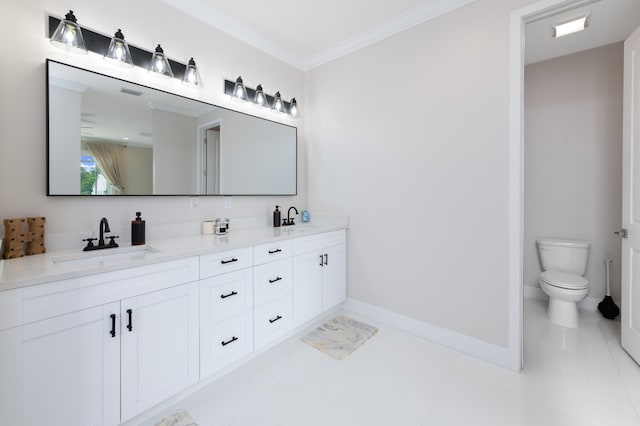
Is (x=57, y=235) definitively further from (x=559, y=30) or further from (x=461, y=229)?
(x=559, y=30)

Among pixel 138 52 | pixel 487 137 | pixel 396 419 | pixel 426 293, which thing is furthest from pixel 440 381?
pixel 138 52

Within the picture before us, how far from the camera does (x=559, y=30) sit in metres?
2.37

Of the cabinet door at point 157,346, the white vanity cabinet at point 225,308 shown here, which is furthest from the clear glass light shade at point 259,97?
the cabinet door at point 157,346

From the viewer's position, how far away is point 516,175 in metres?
1.86

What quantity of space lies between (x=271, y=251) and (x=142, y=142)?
4.00ft

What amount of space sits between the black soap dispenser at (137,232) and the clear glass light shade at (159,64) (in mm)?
1033

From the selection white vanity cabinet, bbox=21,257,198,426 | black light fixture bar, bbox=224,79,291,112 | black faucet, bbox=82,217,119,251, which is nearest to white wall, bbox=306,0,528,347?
black light fixture bar, bbox=224,79,291,112

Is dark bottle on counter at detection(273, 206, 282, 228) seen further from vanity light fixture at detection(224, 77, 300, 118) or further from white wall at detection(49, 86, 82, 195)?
white wall at detection(49, 86, 82, 195)

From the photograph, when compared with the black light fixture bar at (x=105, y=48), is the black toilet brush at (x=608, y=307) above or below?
below

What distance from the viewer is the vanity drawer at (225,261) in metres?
1.67

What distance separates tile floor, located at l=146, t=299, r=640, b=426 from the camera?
149 centimetres

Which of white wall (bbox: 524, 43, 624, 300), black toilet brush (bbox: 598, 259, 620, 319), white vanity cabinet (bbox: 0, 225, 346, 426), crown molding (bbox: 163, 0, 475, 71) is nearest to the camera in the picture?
white vanity cabinet (bbox: 0, 225, 346, 426)

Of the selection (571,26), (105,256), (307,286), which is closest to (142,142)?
(105,256)

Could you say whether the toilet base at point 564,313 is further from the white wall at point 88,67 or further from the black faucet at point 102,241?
the black faucet at point 102,241
